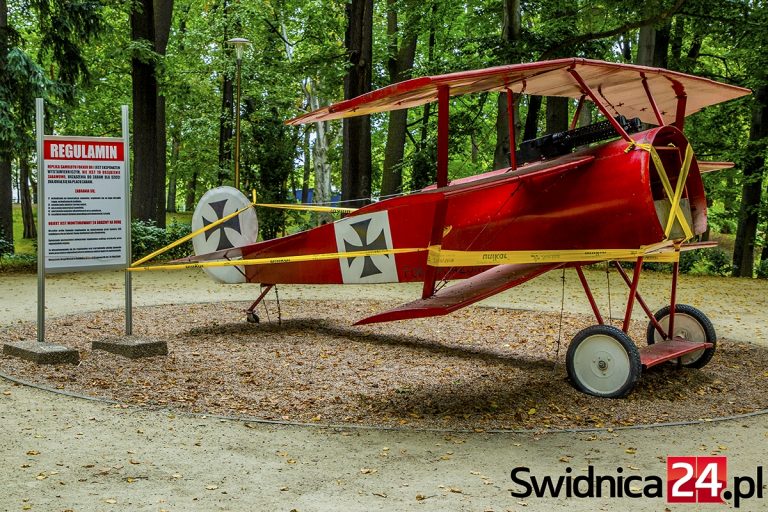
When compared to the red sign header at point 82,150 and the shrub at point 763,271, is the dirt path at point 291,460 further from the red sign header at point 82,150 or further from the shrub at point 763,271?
the shrub at point 763,271

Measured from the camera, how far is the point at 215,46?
31.9 metres

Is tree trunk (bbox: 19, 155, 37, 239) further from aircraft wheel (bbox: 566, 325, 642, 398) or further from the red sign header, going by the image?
aircraft wheel (bbox: 566, 325, 642, 398)

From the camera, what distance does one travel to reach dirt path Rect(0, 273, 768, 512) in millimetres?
5016

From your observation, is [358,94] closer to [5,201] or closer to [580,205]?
[5,201]

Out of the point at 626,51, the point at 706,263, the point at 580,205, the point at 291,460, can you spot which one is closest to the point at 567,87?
the point at 580,205

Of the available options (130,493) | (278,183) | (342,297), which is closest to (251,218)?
(342,297)

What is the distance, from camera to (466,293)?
8477mm

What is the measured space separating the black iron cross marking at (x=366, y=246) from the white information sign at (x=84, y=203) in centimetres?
289

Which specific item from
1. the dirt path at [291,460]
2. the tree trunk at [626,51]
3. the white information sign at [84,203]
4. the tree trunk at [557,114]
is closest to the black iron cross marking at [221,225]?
the white information sign at [84,203]

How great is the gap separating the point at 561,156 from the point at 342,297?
817 centimetres

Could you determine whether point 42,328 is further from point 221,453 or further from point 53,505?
point 53,505

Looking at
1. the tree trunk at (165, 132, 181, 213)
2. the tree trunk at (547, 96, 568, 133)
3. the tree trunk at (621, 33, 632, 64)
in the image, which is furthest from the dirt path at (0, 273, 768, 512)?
the tree trunk at (165, 132, 181, 213)

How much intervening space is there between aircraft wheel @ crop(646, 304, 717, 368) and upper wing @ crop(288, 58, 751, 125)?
97.5 inches

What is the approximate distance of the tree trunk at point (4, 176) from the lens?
2014 centimetres
